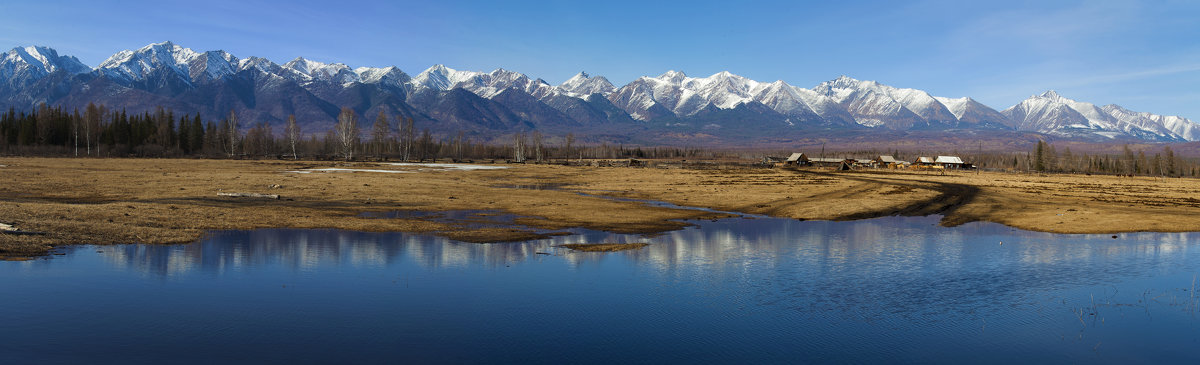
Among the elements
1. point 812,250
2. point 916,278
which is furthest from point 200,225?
point 916,278

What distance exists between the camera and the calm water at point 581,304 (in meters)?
17.9

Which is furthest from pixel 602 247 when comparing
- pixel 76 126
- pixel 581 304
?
pixel 76 126

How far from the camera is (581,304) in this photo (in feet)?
74.6

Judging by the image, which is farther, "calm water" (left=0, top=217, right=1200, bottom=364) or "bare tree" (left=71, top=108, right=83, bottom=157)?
"bare tree" (left=71, top=108, right=83, bottom=157)

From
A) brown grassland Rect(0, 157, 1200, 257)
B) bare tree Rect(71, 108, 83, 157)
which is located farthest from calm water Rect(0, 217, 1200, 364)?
bare tree Rect(71, 108, 83, 157)

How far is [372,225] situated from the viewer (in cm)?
4059

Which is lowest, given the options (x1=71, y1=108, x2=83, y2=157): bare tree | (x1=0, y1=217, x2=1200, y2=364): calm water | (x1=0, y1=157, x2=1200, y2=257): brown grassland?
(x1=0, y1=217, x2=1200, y2=364): calm water

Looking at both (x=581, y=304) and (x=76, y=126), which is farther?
(x=76, y=126)

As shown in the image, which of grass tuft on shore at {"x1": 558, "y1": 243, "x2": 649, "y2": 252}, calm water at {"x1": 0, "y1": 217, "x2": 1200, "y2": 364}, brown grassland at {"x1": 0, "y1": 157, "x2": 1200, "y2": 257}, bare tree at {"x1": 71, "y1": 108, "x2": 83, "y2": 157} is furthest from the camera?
bare tree at {"x1": 71, "y1": 108, "x2": 83, "y2": 157}

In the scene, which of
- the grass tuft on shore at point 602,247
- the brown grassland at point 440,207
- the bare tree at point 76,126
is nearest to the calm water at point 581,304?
the grass tuft on shore at point 602,247

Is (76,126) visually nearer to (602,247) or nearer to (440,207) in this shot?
(440,207)

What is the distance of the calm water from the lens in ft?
58.6

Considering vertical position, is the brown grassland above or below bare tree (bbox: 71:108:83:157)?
below

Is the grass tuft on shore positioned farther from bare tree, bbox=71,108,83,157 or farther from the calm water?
bare tree, bbox=71,108,83,157
